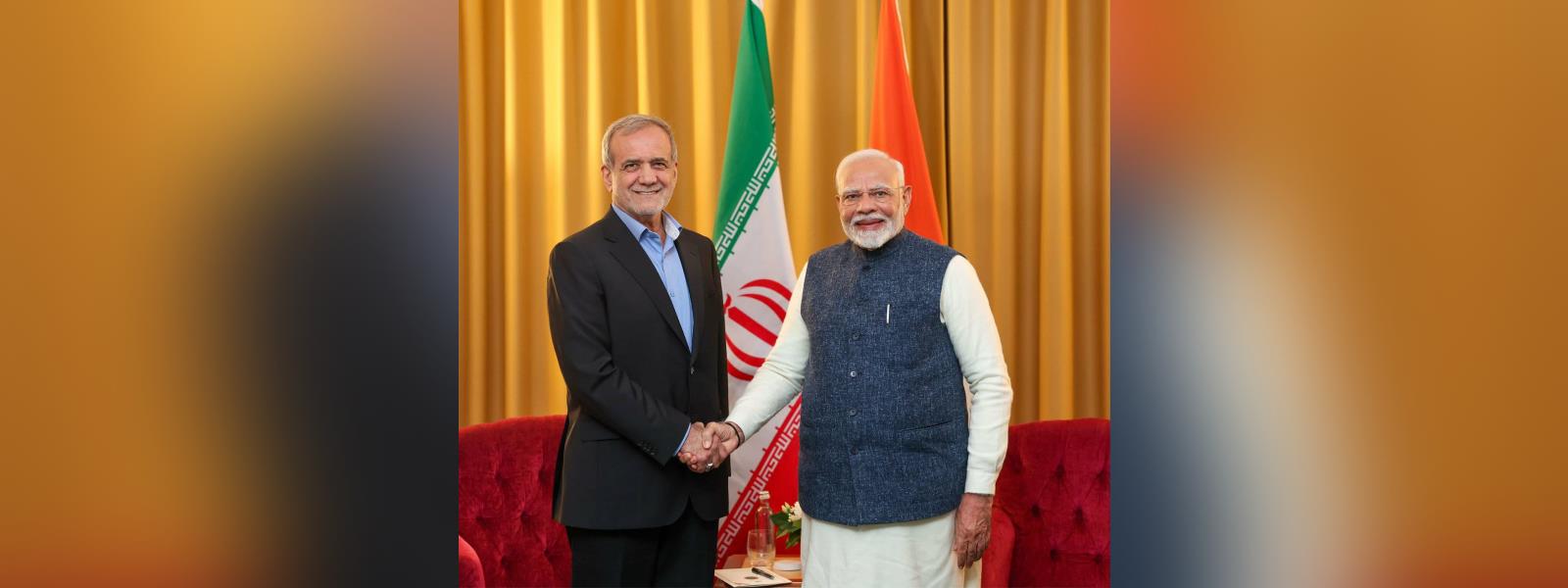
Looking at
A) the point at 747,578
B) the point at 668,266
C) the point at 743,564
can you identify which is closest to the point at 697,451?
the point at 668,266

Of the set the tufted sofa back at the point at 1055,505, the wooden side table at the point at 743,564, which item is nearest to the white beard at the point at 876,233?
the wooden side table at the point at 743,564

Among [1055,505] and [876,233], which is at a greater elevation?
[876,233]

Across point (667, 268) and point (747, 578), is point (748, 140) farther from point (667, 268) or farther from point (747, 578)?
point (747, 578)

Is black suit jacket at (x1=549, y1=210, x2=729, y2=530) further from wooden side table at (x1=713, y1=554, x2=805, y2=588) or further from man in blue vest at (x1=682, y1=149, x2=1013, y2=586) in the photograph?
wooden side table at (x1=713, y1=554, x2=805, y2=588)

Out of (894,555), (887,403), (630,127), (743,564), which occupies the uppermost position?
(630,127)

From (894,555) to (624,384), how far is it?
68 cm

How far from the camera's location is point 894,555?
2.37m

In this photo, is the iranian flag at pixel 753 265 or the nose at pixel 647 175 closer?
the nose at pixel 647 175

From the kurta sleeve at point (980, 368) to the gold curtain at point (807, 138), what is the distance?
4.69 ft

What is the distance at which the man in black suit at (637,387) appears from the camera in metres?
2.42

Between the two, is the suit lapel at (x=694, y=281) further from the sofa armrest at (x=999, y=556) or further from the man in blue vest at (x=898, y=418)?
the sofa armrest at (x=999, y=556)

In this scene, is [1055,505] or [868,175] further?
[1055,505]
